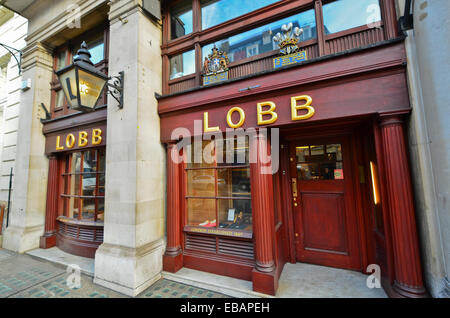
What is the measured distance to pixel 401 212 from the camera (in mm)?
2402

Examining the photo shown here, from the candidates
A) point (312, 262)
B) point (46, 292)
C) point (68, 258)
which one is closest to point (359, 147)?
point (312, 262)

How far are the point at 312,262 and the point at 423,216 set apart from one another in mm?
2022

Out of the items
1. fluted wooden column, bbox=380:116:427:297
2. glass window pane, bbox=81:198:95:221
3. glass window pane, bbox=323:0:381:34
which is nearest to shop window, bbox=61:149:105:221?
glass window pane, bbox=81:198:95:221

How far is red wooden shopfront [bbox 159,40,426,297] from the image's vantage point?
2.48 meters

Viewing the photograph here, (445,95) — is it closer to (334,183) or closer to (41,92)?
(334,183)

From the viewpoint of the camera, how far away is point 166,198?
3.97 m

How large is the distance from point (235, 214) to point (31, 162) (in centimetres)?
592

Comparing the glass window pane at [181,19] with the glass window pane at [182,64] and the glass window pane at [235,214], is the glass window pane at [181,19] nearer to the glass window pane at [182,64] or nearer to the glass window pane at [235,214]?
the glass window pane at [182,64]

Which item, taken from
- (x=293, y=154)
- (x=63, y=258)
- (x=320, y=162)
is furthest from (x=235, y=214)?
(x=63, y=258)

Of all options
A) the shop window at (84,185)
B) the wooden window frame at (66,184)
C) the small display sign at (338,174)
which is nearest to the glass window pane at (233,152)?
the small display sign at (338,174)

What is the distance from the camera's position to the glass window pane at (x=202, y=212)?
3771 mm

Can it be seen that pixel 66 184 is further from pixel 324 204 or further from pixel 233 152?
pixel 324 204

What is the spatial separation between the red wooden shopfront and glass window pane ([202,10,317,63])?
26.0 inches

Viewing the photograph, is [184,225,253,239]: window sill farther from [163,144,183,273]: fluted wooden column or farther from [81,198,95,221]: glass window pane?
[81,198,95,221]: glass window pane
